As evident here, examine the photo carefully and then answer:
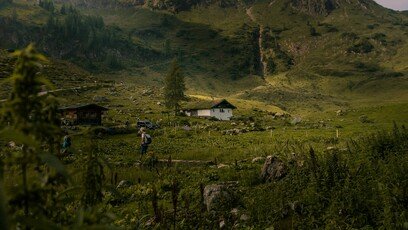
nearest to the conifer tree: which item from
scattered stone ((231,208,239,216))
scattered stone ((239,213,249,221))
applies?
scattered stone ((239,213,249,221))

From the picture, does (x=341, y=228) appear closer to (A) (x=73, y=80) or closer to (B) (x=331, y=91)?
(A) (x=73, y=80)

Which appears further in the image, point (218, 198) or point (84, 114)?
point (84, 114)

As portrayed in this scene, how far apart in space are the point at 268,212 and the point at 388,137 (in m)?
8.50

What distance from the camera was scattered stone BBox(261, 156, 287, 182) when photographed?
15891mm

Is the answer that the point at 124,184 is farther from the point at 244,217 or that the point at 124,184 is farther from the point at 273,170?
the point at 244,217

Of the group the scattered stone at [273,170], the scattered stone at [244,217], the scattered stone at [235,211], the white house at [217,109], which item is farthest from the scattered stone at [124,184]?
the white house at [217,109]

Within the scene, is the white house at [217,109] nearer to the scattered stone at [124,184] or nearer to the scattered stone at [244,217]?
the scattered stone at [124,184]

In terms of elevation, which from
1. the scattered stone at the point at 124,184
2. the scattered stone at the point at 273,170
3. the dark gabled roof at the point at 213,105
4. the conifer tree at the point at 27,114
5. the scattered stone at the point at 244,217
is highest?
the conifer tree at the point at 27,114

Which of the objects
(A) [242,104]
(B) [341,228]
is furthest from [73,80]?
(B) [341,228]

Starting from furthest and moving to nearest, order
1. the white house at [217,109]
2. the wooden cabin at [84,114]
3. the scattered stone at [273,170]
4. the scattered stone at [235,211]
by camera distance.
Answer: the white house at [217,109] < the wooden cabin at [84,114] < the scattered stone at [273,170] < the scattered stone at [235,211]

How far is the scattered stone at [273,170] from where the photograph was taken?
15891 millimetres

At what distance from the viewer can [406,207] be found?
8.55 meters

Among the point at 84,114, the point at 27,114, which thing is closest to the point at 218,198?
the point at 27,114

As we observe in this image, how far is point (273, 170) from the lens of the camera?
16250 mm
